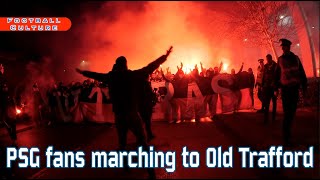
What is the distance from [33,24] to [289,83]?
9.77 m

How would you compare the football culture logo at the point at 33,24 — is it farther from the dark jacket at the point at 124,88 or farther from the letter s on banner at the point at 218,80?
the dark jacket at the point at 124,88

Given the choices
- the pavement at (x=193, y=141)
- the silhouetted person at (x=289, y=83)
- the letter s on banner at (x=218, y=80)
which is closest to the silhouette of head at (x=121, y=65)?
the pavement at (x=193, y=141)

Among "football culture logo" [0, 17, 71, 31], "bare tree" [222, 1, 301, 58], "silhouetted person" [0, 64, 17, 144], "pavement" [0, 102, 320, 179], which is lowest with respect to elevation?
"pavement" [0, 102, 320, 179]

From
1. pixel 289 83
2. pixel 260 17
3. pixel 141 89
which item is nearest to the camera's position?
pixel 289 83

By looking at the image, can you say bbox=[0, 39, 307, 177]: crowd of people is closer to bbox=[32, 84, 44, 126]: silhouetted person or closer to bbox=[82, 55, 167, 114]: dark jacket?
bbox=[82, 55, 167, 114]: dark jacket

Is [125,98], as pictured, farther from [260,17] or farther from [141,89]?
[260,17]

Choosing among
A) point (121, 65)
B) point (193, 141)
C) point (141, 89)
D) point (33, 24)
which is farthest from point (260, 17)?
point (121, 65)

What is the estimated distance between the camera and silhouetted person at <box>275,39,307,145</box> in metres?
6.11

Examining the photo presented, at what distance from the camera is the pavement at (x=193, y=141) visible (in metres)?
5.16

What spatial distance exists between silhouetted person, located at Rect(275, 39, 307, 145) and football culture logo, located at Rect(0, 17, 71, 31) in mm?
8444

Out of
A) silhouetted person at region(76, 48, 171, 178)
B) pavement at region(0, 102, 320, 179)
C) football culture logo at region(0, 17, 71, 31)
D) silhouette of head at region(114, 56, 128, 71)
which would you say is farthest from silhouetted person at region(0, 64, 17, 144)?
silhouette of head at region(114, 56, 128, 71)

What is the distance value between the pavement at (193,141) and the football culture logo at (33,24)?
3.54 meters

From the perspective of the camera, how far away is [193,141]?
743 centimetres

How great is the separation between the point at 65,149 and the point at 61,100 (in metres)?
5.05
